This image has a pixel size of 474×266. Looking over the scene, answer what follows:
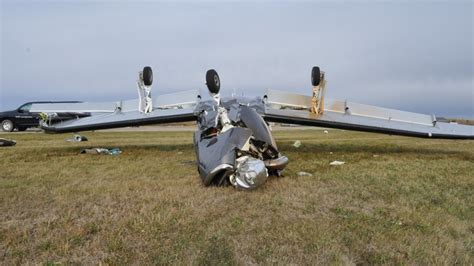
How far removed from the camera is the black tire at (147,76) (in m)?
12.2

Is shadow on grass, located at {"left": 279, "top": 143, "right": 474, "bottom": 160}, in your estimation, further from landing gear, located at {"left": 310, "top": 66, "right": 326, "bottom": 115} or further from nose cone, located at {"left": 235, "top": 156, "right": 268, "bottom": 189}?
nose cone, located at {"left": 235, "top": 156, "right": 268, "bottom": 189}

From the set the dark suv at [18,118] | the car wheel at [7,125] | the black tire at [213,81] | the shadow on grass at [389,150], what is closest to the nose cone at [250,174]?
the black tire at [213,81]

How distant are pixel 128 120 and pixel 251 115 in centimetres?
652

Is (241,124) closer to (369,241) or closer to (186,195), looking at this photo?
(186,195)

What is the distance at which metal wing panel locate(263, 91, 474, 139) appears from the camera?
12.4m

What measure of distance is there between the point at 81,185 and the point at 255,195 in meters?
3.46

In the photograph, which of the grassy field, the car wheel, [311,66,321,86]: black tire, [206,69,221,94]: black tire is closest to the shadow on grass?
[311,66,321,86]: black tire

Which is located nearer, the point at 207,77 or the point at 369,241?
the point at 369,241

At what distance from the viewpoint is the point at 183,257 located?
3.61 m

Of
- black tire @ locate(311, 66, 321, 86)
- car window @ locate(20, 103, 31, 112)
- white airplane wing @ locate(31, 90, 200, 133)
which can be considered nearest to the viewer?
black tire @ locate(311, 66, 321, 86)

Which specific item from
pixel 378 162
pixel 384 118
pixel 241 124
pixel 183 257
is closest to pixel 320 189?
pixel 241 124

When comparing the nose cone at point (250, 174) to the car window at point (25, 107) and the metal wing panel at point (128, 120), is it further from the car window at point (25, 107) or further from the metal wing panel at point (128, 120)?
the car window at point (25, 107)

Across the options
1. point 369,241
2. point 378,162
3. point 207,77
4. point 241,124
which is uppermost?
point 207,77

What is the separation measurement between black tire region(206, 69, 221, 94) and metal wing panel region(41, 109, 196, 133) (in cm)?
341
